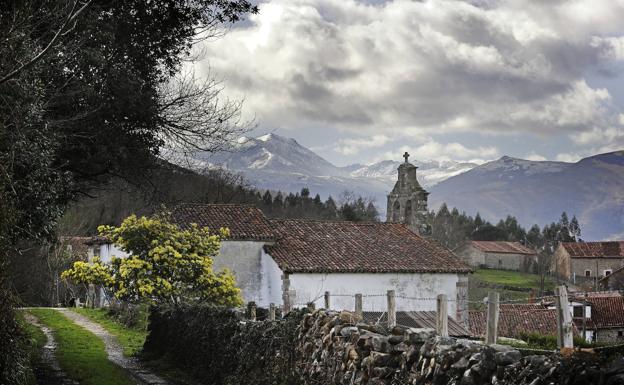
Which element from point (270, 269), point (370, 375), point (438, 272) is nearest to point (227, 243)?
point (270, 269)

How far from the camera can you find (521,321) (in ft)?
151

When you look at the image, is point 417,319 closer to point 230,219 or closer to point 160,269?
point 230,219

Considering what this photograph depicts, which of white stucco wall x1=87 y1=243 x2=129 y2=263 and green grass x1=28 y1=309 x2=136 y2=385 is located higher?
white stucco wall x1=87 y1=243 x2=129 y2=263

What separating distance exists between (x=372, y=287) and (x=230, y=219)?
7175 mm

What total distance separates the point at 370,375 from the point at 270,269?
77.3ft

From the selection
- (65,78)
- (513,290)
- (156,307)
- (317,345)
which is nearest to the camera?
(317,345)

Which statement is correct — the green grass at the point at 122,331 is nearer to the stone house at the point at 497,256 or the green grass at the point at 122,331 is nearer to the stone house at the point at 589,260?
the stone house at the point at 589,260

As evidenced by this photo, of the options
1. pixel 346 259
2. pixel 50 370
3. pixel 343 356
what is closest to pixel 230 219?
pixel 346 259

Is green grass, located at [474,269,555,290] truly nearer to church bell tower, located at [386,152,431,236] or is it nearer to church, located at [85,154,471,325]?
church bell tower, located at [386,152,431,236]

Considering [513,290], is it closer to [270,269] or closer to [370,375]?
[270,269]

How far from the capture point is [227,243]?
1293 inches

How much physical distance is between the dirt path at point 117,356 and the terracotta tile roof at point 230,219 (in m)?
5.69

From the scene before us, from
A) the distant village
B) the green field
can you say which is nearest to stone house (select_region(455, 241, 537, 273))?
the green field

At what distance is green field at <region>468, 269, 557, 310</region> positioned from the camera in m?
79.7
